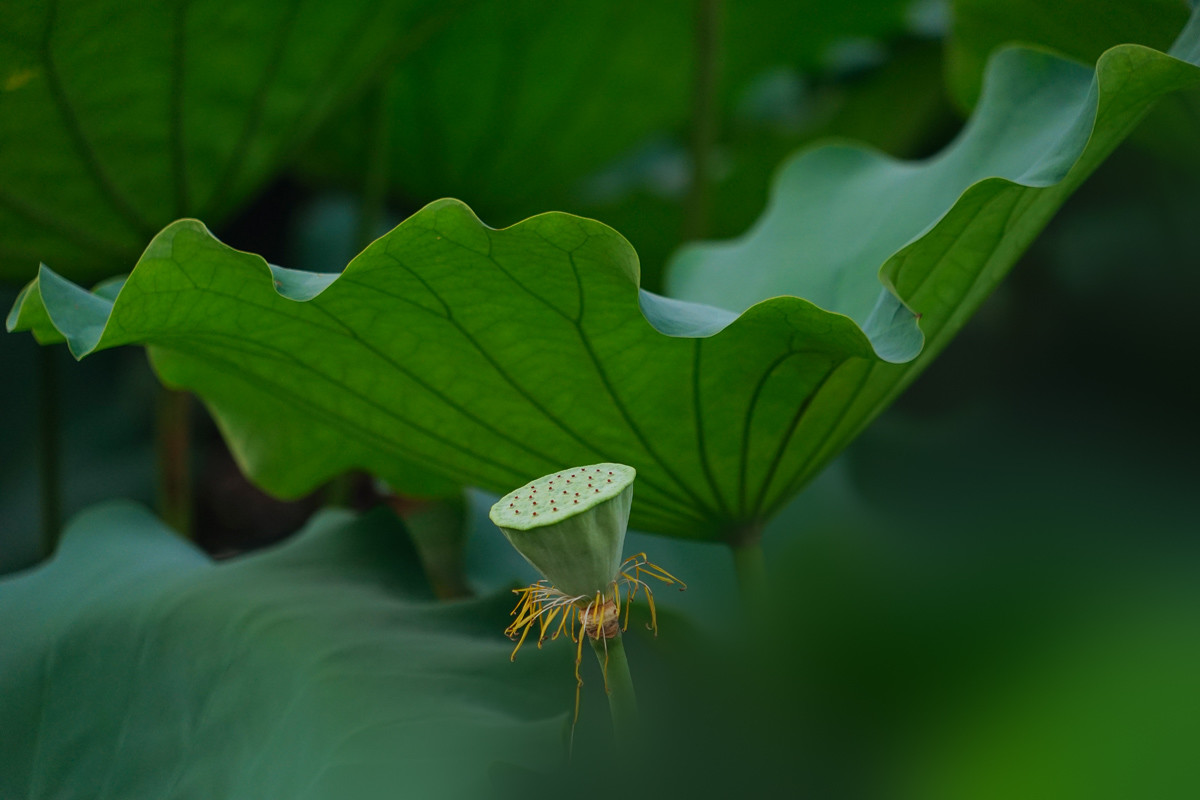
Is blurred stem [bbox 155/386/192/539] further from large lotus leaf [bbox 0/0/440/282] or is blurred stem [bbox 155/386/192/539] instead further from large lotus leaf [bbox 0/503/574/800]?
large lotus leaf [bbox 0/503/574/800]

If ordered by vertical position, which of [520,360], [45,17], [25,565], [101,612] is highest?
[45,17]

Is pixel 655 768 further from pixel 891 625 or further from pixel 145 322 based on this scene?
pixel 145 322

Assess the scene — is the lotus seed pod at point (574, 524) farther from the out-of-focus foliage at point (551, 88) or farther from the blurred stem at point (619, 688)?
the out-of-focus foliage at point (551, 88)

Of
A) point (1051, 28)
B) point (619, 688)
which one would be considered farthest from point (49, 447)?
point (1051, 28)

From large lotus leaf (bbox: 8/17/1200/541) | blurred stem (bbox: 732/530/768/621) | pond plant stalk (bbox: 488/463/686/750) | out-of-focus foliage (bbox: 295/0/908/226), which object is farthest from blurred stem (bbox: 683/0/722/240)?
pond plant stalk (bbox: 488/463/686/750)

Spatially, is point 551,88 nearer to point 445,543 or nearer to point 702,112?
point 702,112

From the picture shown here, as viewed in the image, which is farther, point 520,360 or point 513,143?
point 513,143

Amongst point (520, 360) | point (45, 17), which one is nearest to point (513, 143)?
point (45, 17)
